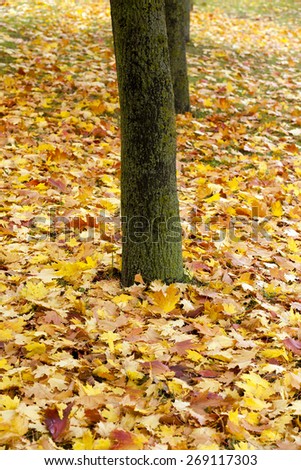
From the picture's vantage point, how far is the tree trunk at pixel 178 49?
7289 mm

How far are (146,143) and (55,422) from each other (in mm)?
1817

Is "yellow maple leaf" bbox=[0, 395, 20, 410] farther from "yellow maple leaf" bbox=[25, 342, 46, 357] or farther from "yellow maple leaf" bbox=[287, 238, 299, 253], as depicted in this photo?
"yellow maple leaf" bbox=[287, 238, 299, 253]

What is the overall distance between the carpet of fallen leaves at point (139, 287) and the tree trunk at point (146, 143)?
0.22m

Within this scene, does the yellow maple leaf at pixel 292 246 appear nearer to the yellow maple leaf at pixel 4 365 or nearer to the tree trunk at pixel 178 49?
the yellow maple leaf at pixel 4 365

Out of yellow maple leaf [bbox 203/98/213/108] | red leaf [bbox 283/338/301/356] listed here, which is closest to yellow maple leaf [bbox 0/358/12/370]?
red leaf [bbox 283/338/301/356]

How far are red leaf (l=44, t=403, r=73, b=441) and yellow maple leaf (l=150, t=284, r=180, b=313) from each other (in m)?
1.14

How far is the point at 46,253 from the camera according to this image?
13.9 ft

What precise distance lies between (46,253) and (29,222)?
22.0 inches

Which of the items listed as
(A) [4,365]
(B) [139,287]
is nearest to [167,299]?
(B) [139,287]

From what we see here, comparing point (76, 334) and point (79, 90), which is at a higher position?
point (79, 90)

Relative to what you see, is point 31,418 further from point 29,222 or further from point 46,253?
point 29,222

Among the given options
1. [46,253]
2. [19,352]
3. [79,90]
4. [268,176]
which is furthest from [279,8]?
[19,352]

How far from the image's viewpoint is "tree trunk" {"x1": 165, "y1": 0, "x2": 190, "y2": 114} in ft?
23.9

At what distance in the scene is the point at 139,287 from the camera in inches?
151
